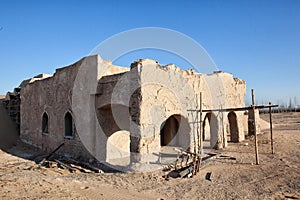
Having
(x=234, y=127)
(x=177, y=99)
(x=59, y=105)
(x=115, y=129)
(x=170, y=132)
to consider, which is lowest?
(x=170, y=132)

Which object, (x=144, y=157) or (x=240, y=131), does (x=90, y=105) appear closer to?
(x=144, y=157)

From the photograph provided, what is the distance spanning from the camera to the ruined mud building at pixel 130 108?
7.93 m

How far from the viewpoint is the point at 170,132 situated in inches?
479

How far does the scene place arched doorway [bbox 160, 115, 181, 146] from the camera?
11922mm

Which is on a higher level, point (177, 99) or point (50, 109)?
point (177, 99)

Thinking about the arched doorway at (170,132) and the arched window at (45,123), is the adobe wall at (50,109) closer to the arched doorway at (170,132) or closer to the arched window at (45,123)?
the arched window at (45,123)

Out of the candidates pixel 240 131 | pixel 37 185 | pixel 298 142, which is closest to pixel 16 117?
pixel 37 185

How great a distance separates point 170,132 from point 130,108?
186 inches

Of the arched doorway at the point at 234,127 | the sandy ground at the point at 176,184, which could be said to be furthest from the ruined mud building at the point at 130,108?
the sandy ground at the point at 176,184

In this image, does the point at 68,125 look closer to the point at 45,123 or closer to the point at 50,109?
the point at 50,109

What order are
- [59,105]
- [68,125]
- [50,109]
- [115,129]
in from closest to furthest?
[115,129]
[68,125]
[59,105]
[50,109]

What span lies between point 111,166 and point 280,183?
5.76m

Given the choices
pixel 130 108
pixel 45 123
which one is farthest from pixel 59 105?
pixel 130 108

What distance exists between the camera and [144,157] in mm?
7695
